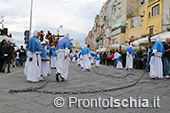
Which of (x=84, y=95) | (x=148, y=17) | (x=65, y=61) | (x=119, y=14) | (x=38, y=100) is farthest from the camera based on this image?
(x=119, y=14)

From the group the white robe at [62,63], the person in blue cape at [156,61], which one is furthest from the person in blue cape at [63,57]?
the person in blue cape at [156,61]

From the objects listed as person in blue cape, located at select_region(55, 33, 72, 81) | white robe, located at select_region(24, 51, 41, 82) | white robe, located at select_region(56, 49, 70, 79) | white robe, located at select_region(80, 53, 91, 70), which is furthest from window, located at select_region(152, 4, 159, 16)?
white robe, located at select_region(24, 51, 41, 82)

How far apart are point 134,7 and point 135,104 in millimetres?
35137

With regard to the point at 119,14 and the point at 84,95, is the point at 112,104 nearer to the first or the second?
the point at 84,95

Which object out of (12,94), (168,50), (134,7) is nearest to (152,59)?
(168,50)

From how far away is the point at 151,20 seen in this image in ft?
85.7

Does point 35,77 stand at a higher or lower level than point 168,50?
lower

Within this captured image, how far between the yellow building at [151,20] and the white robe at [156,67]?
1363cm

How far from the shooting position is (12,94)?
4.34 metres

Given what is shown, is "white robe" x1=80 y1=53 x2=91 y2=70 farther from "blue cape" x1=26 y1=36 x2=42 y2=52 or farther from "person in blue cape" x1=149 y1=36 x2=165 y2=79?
"blue cape" x1=26 y1=36 x2=42 y2=52

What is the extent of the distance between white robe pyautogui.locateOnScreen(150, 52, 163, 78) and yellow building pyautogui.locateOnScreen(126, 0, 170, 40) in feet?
44.7

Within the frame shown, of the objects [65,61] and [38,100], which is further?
[65,61]

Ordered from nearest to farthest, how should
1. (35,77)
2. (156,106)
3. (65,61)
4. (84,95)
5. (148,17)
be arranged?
(156,106)
(84,95)
(35,77)
(65,61)
(148,17)

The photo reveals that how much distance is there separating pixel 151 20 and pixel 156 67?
64.6 feet
